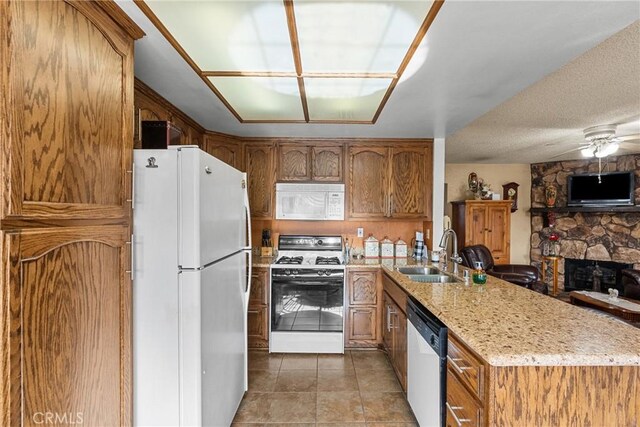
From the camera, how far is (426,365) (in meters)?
1.79

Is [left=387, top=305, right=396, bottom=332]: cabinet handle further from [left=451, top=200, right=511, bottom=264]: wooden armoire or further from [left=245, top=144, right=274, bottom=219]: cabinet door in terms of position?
[left=451, top=200, right=511, bottom=264]: wooden armoire

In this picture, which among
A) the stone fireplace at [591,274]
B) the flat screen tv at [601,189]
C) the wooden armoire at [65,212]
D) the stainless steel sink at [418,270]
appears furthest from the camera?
the stone fireplace at [591,274]

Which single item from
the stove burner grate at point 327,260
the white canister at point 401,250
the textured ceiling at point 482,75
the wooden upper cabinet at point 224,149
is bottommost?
the stove burner grate at point 327,260

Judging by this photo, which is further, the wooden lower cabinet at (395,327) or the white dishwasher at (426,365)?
the wooden lower cabinet at (395,327)

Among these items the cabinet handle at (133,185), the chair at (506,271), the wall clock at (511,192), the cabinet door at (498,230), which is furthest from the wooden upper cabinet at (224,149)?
the wall clock at (511,192)

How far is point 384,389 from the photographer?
2.54 m

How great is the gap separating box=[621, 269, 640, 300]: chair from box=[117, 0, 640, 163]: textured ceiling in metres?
2.14

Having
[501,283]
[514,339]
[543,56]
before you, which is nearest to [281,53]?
[543,56]

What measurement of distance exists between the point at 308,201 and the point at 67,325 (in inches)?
100

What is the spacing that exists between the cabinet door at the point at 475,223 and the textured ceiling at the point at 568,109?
3.35ft

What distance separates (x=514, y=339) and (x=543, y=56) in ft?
4.88

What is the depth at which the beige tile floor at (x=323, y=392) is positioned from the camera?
2178 mm

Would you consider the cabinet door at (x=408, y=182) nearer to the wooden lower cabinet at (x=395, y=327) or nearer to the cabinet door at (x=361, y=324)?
the wooden lower cabinet at (x=395, y=327)

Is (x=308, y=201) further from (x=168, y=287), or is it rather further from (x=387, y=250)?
(x=168, y=287)
